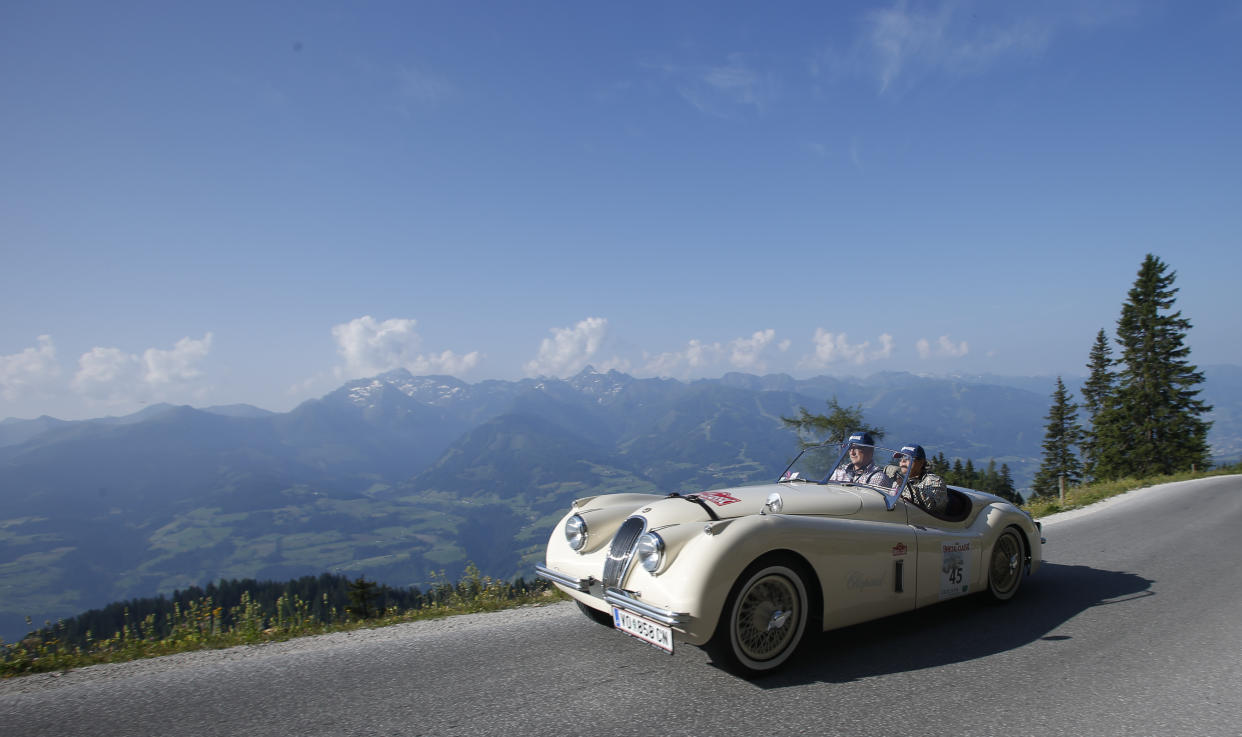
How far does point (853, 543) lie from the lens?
177 inches

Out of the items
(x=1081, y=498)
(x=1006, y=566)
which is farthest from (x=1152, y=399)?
(x=1006, y=566)

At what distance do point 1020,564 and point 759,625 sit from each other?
136 inches

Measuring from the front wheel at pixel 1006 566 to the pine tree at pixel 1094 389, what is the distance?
164ft

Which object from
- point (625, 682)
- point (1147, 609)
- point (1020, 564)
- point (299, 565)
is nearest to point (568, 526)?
point (625, 682)

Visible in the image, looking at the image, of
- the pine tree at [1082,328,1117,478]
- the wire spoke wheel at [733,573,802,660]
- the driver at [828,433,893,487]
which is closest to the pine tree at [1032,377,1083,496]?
the pine tree at [1082,328,1117,478]

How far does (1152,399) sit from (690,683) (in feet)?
162

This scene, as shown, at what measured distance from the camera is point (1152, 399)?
39719 millimetres

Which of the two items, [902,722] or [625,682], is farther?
[625,682]

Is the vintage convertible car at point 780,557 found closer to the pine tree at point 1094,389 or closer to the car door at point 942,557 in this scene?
the car door at point 942,557

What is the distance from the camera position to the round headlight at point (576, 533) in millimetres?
5137

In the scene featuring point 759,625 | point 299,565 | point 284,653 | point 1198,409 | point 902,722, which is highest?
point 1198,409

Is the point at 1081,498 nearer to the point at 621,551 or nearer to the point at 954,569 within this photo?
the point at 954,569

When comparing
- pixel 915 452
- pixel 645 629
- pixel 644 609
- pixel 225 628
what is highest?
pixel 915 452

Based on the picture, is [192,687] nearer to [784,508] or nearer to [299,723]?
[299,723]
